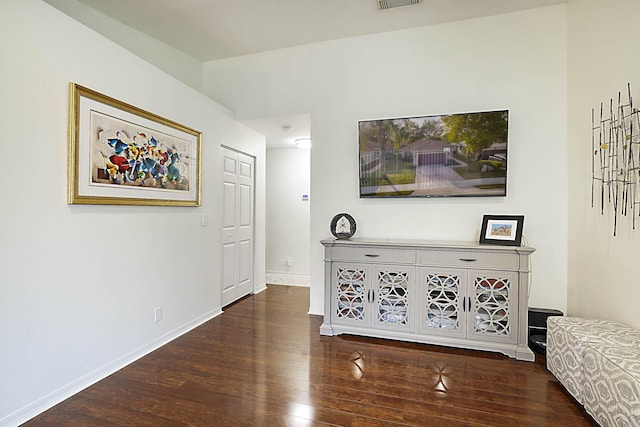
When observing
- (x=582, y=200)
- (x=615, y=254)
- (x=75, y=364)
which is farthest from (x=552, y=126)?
(x=75, y=364)

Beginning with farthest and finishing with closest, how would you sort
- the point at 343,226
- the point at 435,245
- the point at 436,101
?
the point at 343,226
the point at 436,101
the point at 435,245

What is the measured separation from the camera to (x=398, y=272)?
9.56 ft

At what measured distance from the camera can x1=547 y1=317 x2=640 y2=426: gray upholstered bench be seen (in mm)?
1554

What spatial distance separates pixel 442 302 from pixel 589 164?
1692mm

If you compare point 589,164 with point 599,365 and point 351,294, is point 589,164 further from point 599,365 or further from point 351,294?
point 351,294

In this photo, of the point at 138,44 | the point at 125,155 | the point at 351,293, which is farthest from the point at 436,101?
the point at 138,44

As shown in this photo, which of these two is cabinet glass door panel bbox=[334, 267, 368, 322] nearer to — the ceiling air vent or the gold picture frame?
the gold picture frame

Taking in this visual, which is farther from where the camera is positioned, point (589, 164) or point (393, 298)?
point (393, 298)

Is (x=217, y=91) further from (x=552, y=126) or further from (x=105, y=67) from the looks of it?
(x=552, y=126)

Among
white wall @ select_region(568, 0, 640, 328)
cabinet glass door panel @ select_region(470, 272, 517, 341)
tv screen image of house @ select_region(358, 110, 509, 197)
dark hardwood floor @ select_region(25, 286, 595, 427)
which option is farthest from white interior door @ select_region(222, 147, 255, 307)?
white wall @ select_region(568, 0, 640, 328)

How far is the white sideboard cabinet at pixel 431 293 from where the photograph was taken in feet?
8.63

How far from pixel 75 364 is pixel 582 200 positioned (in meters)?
4.12

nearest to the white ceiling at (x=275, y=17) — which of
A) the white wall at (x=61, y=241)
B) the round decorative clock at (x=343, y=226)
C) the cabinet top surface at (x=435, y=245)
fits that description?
the white wall at (x=61, y=241)

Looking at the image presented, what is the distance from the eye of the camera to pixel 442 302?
9.23ft
